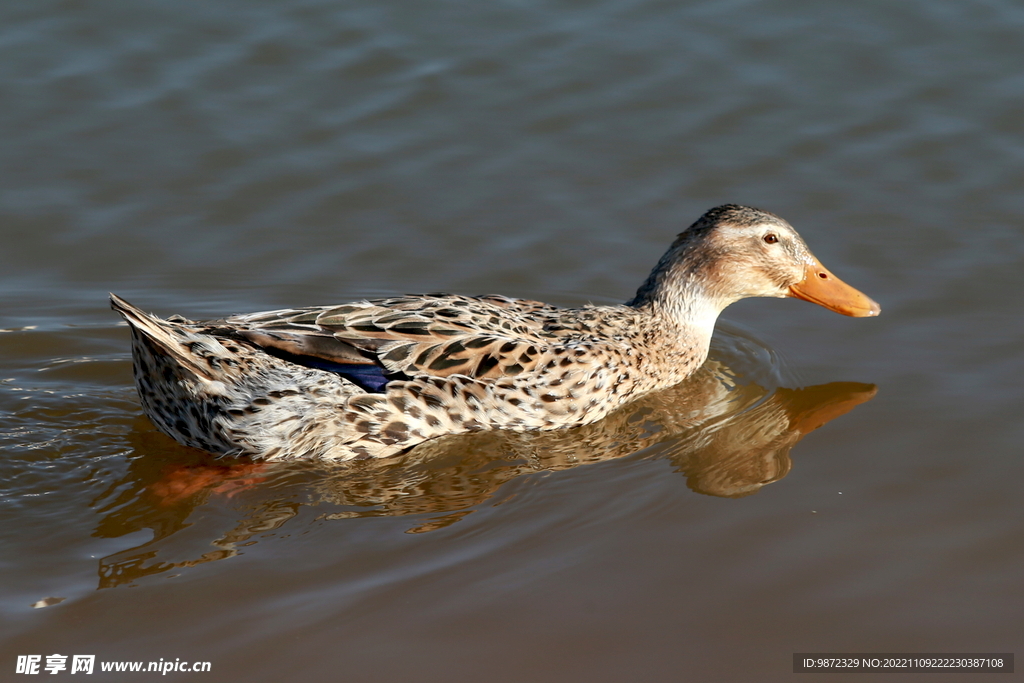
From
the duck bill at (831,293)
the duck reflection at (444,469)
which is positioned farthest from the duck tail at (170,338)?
the duck bill at (831,293)

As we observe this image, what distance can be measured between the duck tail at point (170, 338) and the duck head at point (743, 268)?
3.06 metres

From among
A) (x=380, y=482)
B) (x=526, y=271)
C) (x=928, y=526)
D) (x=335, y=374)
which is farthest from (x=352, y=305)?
(x=928, y=526)

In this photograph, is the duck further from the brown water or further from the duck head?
the duck head

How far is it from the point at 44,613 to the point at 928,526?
4123mm

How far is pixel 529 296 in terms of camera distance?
8312mm

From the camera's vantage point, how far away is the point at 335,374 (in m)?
6.35

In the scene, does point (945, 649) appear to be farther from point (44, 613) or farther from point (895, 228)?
point (895, 228)

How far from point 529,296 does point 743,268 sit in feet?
5.10

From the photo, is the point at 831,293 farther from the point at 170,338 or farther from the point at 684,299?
the point at 170,338

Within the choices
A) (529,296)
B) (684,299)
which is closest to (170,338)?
(529,296)
